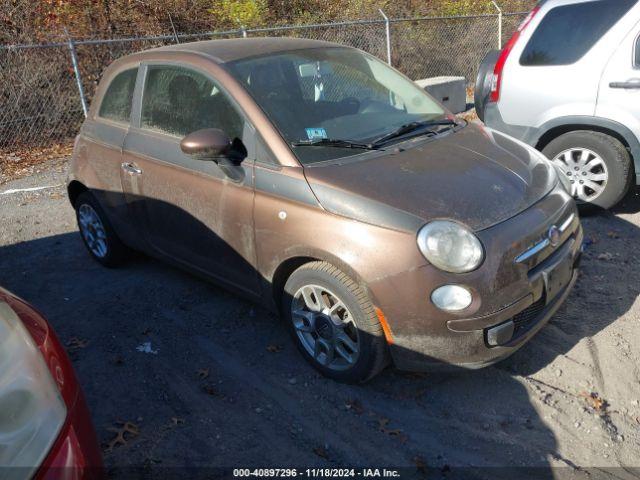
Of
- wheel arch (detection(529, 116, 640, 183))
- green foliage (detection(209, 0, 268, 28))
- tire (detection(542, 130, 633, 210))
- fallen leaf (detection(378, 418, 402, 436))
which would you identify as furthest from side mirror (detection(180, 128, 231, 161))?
green foliage (detection(209, 0, 268, 28))

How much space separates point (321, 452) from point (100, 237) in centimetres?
312

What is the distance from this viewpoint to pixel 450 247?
2.79m

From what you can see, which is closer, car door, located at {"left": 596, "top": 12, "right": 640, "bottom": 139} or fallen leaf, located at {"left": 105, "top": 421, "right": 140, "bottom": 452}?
fallen leaf, located at {"left": 105, "top": 421, "right": 140, "bottom": 452}

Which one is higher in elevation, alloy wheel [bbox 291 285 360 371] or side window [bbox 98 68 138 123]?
side window [bbox 98 68 138 123]

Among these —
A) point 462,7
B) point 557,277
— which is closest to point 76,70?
point 557,277

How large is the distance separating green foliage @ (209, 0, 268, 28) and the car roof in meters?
8.80

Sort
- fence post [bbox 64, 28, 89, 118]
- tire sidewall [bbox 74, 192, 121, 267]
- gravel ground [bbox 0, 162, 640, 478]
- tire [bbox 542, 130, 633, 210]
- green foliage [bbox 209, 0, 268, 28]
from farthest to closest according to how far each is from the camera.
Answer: green foliage [bbox 209, 0, 268, 28], fence post [bbox 64, 28, 89, 118], tire [bbox 542, 130, 633, 210], tire sidewall [bbox 74, 192, 121, 267], gravel ground [bbox 0, 162, 640, 478]

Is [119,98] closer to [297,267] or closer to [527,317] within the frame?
[297,267]

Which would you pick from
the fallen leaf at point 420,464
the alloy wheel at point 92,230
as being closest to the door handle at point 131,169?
the alloy wheel at point 92,230

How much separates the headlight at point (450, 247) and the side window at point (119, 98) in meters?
2.67

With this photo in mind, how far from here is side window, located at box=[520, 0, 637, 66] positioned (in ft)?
16.5

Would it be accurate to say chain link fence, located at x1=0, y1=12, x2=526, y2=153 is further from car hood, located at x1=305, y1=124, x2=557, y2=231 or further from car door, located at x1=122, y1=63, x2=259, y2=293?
car hood, located at x1=305, y1=124, x2=557, y2=231

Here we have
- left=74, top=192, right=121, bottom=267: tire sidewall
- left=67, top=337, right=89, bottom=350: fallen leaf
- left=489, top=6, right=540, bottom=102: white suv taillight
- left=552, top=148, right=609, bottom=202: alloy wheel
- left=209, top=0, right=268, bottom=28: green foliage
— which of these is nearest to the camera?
left=67, top=337, right=89, bottom=350: fallen leaf

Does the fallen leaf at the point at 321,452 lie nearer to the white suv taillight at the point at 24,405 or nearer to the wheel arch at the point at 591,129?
the white suv taillight at the point at 24,405
